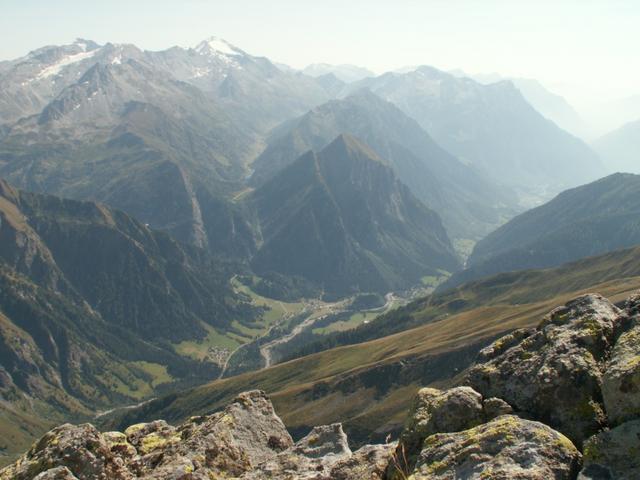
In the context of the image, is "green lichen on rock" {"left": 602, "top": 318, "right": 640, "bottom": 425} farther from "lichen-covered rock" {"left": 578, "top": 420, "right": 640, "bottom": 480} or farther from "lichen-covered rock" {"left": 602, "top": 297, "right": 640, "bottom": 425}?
"lichen-covered rock" {"left": 578, "top": 420, "right": 640, "bottom": 480}

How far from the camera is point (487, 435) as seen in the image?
19547 millimetres

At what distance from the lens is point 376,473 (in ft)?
74.8

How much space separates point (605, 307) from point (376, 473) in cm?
1300

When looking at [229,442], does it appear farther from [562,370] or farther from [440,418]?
[562,370]

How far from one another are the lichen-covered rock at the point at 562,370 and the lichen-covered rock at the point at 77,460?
18.2 meters

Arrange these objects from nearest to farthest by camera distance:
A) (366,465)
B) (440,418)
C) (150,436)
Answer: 1. (440,418)
2. (366,465)
3. (150,436)

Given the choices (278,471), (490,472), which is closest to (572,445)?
(490,472)

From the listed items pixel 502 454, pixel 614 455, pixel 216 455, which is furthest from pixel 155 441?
pixel 614 455

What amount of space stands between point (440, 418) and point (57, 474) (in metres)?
17.0

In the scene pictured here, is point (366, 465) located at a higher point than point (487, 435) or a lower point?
lower

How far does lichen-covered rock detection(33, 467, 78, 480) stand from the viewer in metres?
25.0

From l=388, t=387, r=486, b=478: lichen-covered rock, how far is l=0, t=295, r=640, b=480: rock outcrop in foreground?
1.7 inches

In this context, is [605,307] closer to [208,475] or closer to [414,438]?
[414,438]

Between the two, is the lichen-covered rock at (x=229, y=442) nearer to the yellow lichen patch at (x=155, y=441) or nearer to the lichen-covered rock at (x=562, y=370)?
the yellow lichen patch at (x=155, y=441)
